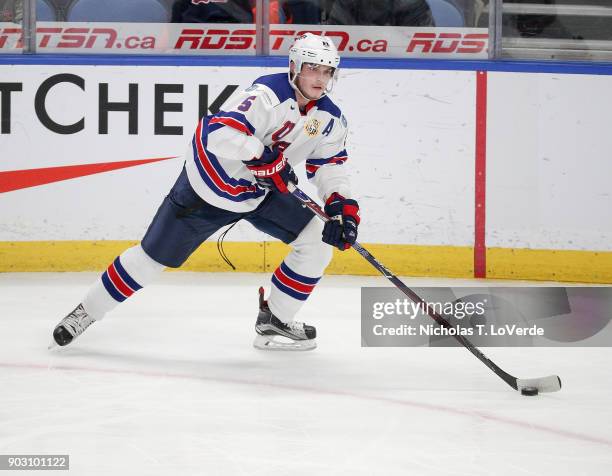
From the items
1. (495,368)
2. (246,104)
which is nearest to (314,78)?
(246,104)

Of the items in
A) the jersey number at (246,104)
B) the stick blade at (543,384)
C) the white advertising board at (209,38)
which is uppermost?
the jersey number at (246,104)

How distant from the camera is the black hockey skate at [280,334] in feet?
12.5

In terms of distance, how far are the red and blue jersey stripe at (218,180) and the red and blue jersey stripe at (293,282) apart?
0.29 meters

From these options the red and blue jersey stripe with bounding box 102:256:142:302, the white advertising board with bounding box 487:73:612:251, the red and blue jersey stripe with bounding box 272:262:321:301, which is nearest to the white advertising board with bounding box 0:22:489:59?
the white advertising board with bounding box 487:73:612:251

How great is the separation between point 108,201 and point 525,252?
193cm

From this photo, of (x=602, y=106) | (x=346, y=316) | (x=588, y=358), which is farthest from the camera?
(x=602, y=106)

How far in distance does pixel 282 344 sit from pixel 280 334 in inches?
2.0

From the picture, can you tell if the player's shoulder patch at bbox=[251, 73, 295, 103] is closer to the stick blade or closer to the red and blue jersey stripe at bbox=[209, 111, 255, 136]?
the red and blue jersey stripe at bbox=[209, 111, 255, 136]

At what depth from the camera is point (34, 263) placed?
5262mm

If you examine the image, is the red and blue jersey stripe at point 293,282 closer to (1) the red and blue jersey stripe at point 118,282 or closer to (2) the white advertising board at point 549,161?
(1) the red and blue jersey stripe at point 118,282

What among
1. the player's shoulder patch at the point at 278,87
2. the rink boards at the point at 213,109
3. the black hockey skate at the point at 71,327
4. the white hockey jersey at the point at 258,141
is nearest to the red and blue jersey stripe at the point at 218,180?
the white hockey jersey at the point at 258,141

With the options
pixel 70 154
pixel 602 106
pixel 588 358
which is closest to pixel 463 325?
pixel 588 358

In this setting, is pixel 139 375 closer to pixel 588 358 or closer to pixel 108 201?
pixel 588 358

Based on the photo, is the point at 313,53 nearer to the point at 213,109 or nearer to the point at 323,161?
the point at 323,161
